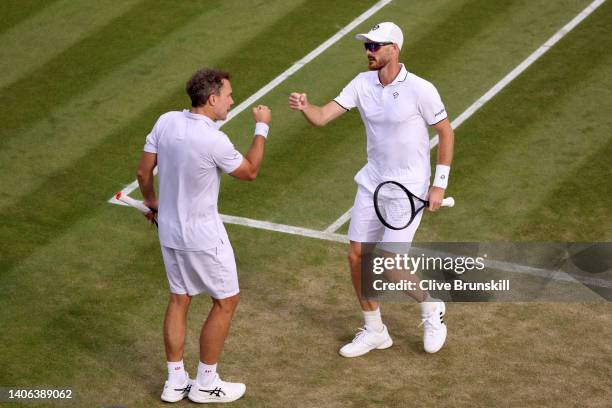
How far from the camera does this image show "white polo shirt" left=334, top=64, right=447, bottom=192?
10.4m

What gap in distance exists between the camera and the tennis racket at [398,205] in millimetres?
10523

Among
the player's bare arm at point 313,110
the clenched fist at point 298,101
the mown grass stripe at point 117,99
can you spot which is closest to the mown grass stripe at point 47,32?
the mown grass stripe at point 117,99

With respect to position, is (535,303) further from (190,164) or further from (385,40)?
(190,164)

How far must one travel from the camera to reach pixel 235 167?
31.2 ft

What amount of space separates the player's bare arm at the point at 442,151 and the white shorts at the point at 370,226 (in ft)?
0.85

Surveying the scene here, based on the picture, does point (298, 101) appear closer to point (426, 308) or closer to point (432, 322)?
point (426, 308)

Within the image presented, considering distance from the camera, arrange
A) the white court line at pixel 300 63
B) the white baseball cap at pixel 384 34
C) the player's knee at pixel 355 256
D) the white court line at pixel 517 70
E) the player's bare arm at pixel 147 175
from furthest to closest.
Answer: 1. the white court line at pixel 300 63
2. the white court line at pixel 517 70
3. the player's knee at pixel 355 256
4. the white baseball cap at pixel 384 34
5. the player's bare arm at pixel 147 175

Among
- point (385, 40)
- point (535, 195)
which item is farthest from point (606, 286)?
point (385, 40)

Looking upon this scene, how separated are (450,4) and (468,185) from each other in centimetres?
493

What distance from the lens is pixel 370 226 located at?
10.7 meters

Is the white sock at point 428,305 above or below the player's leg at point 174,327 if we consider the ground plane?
below

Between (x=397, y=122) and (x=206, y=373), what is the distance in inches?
104

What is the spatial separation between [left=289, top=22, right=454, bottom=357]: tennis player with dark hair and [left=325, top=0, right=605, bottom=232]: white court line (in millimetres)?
2550

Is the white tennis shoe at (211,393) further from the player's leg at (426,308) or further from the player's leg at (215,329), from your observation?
the player's leg at (426,308)
